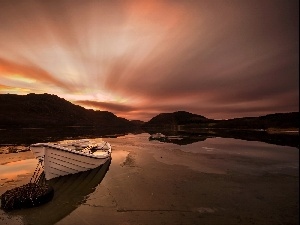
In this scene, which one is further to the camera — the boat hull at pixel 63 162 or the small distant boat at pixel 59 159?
the boat hull at pixel 63 162

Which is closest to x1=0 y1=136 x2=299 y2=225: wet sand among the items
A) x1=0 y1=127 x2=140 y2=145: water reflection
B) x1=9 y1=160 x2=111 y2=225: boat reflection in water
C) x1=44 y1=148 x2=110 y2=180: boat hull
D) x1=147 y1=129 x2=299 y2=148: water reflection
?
x1=9 y1=160 x2=111 y2=225: boat reflection in water

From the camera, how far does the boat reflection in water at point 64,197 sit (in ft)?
31.6

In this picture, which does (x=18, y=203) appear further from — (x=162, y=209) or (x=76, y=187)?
(x=162, y=209)

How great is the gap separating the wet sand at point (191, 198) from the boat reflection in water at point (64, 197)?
0.34 metres

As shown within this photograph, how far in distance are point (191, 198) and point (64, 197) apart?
725 cm

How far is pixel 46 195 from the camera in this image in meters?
11.0

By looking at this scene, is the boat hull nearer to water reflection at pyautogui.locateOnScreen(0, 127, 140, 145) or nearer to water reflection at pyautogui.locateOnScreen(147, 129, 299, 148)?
water reflection at pyautogui.locateOnScreen(0, 127, 140, 145)

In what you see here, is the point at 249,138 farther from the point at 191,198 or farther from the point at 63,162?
the point at 63,162

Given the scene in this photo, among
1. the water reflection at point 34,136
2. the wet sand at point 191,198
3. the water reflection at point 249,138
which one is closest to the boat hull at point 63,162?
the wet sand at point 191,198

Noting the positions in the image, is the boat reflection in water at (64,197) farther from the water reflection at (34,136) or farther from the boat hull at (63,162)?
the water reflection at (34,136)

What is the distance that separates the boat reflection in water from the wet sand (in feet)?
1.13

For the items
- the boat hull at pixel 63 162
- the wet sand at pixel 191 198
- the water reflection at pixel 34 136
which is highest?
the water reflection at pixel 34 136

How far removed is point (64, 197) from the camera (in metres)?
12.2

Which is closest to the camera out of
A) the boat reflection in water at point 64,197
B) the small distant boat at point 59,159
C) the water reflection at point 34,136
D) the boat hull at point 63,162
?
Answer: the boat reflection in water at point 64,197
